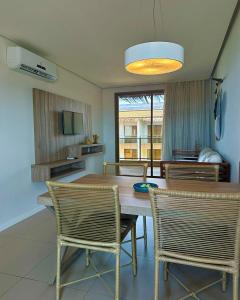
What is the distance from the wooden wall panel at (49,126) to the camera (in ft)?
11.4

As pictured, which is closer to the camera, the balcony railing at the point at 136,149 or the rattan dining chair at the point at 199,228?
the rattan dining chair at the point at 199,228

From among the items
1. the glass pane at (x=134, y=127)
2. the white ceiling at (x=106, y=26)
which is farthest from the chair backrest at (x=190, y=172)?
the glass pane at (x=134, y=127)

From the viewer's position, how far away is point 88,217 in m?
1.54

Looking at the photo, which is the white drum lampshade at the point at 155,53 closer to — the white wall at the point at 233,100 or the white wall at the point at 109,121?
the white wall at the point at 233,100

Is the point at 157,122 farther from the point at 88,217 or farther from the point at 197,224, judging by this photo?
the point at 197,224

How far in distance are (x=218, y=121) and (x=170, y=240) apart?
2.92m

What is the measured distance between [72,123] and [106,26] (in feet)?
6.88

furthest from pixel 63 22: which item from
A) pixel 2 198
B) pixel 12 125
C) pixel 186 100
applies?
pixel 186 100

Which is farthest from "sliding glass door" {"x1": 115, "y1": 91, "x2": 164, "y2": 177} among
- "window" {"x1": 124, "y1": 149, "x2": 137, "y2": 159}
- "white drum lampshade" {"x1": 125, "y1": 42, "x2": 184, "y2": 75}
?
"white drum lampshade" {"x1": 125, "y1": 42, "x2": 184, "y2": 75}

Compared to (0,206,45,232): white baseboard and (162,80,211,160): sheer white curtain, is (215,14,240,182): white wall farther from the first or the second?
(0,206,45,232): white baseboard

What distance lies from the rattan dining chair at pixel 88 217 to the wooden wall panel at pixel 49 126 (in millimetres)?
2104

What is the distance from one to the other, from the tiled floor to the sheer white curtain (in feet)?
11.1

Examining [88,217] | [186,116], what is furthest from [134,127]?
[88,217]

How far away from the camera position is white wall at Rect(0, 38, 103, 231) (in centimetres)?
289
